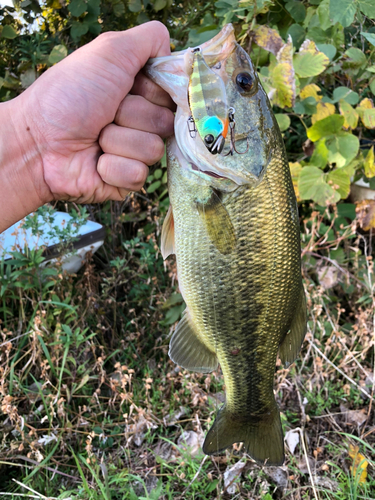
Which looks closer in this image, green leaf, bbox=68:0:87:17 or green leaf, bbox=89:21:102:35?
green leaf, bbox=68:0:87:17

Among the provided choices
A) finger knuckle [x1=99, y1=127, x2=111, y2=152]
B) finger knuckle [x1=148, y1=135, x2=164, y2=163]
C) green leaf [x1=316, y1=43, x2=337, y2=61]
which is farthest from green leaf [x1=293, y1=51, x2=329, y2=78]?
finger knuckle [x1=99, y1=127, x2=111, y2=152]

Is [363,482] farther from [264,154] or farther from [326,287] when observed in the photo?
[264,154]

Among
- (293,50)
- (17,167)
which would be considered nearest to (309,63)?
(293,50)

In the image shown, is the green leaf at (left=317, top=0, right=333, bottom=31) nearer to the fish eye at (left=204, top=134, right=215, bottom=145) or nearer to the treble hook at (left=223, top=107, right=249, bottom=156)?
the treble hook at (left=223, top=107, right=249, bottom=156)

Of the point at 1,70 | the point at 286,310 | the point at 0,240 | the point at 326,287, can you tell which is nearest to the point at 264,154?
the point at 286,310

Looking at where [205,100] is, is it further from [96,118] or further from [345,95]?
[345,95]

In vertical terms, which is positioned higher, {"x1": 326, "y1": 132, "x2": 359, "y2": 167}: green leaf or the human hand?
the human hand

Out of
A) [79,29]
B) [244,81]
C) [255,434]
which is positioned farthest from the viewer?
[79,29]
